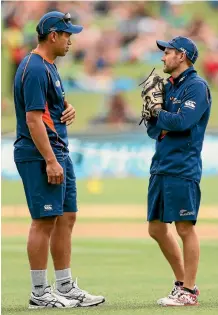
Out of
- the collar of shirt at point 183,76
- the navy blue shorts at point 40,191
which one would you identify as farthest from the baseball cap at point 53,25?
the navy blue shorts at point 40,191

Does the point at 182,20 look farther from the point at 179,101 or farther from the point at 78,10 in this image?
the point at 179,101

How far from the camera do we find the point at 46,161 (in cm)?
729

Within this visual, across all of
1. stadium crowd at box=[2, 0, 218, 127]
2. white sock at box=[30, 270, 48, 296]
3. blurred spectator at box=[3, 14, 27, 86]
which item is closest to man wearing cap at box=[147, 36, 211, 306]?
white sock at box=[30, 270, 48, 296]

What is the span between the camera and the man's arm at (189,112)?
7387 mm

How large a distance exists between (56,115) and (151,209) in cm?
104

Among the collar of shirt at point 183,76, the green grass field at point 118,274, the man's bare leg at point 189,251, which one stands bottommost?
the green grass field at point 118,274

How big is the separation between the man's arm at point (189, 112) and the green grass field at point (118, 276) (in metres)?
1.38

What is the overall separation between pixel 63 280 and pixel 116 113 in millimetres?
22766

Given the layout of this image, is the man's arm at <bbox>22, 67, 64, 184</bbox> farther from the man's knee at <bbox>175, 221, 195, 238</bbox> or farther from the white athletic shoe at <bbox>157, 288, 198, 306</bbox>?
the white athletic shoe at <bbox>157, 288, 198, 306</bbox>

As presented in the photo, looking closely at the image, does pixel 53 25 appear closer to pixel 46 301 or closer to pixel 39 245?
pixel 39 245

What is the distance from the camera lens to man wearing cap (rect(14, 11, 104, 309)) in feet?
24.0

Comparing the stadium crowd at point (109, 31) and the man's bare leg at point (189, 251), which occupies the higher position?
the stadium crowd at point (109, 31)

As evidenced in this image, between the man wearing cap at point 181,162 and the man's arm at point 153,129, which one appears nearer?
the man wearing cap at point 181,162

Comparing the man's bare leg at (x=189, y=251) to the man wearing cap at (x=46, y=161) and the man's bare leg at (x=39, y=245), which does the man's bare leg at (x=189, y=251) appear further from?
the man's bare leg at (x=39, y=245)
